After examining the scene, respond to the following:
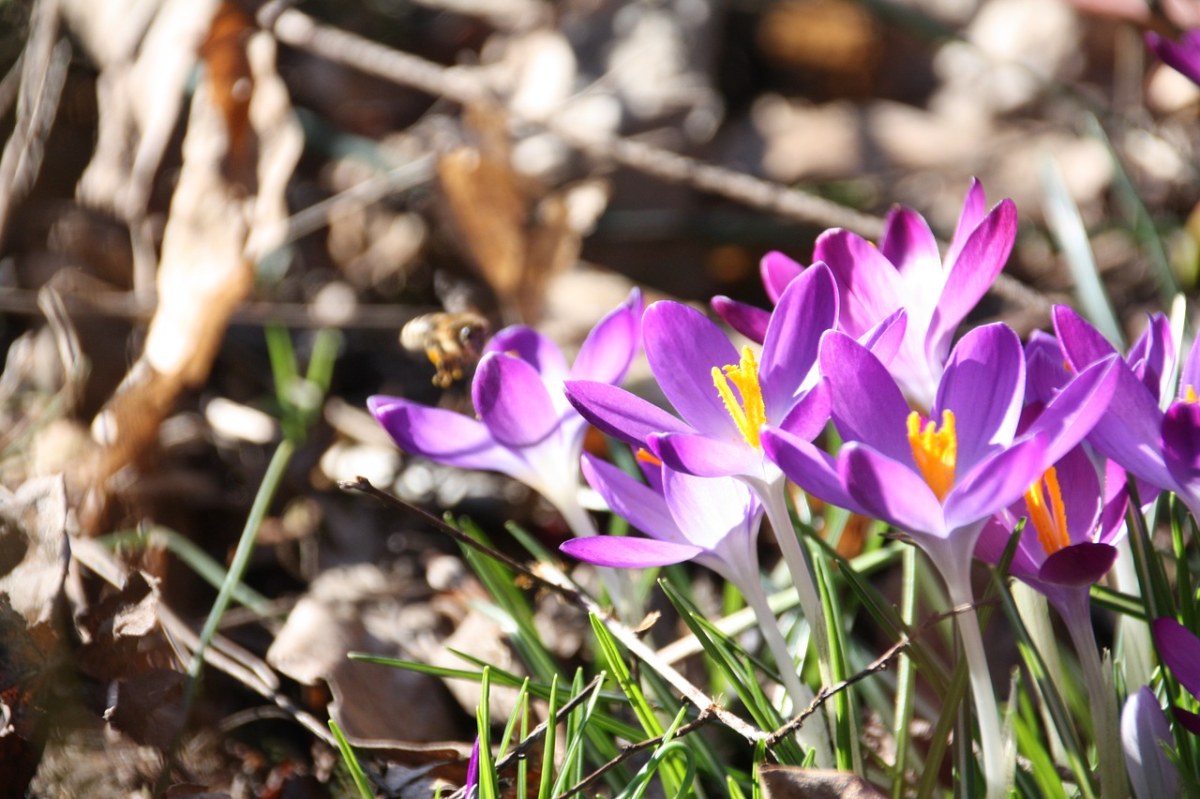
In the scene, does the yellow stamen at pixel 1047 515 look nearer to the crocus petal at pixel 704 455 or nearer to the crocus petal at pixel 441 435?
the crocus petal at pixel 704 455

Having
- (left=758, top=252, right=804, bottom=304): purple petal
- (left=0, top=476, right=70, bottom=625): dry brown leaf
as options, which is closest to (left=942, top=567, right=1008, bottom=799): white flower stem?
(left=758, top=252, right=804, bottom=304): purple petal

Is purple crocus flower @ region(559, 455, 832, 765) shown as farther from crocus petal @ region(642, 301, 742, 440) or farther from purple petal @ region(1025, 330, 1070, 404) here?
purple petal @ region(1025, 330, 1070, 404)

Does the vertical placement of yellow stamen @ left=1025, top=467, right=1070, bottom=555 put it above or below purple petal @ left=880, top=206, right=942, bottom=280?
below

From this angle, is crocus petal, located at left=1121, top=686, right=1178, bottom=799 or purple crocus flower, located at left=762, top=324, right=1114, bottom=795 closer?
purple crocus flower, located at left=762, top=324, right=1114, bottom=795

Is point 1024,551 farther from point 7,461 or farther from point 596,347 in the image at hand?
point 7,461

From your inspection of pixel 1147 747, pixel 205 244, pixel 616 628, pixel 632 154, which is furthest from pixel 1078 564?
pixel 205 244

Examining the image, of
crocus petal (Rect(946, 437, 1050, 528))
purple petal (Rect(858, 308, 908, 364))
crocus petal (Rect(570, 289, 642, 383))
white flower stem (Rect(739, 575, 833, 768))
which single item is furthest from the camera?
crocus petal (Rect(570, 289, 642, 383))

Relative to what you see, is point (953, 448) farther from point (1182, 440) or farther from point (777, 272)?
point (777, 272)
